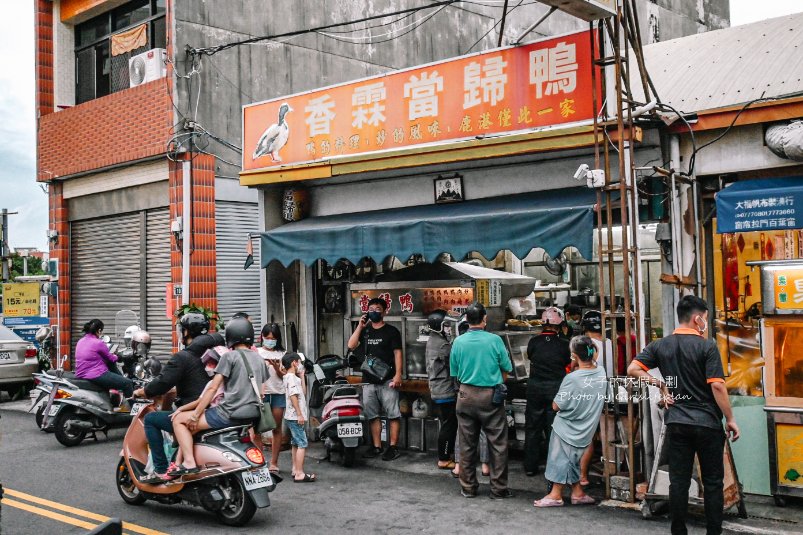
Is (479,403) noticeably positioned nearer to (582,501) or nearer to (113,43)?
(582,501)

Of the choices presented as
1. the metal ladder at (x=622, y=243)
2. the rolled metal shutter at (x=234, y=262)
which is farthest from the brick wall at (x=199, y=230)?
the metal ladder at (x=622, y=243)

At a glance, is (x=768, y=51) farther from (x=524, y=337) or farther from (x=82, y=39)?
(x=82, y=39)

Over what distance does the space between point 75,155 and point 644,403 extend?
13.3 metres

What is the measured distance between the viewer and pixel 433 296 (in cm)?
1083

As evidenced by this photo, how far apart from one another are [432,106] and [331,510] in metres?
4.98

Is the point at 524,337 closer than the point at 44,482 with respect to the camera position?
No

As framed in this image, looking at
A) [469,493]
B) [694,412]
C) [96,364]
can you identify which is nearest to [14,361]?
[96,364]

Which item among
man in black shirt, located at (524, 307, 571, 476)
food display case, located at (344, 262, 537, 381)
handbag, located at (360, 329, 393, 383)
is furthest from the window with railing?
man in black shirt, located at (524, 307, 571, 476)

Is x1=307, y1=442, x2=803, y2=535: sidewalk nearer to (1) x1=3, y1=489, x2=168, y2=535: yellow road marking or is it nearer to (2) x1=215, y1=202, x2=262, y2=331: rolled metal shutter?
(1) x1=3, y1=489, x2=168, y2=535: yellow road marking

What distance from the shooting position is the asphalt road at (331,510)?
689 cm

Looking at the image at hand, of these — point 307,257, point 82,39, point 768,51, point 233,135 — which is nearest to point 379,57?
point 233,135

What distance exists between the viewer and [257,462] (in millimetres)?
6836

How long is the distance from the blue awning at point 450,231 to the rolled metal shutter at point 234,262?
3.70 meters

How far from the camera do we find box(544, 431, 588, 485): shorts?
7.41 meters
